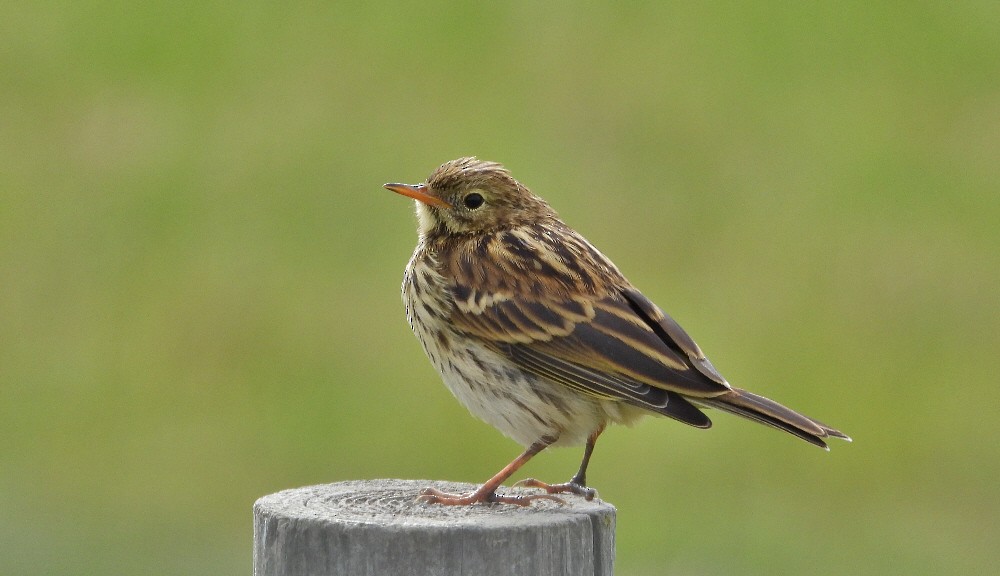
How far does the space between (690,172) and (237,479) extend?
18.8 ft

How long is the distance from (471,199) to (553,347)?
103 centimetres

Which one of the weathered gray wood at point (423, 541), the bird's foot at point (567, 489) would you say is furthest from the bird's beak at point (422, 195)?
the weathered gray wood at point (423, 541)

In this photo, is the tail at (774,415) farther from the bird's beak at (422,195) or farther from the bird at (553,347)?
the bird's beak at (422,195)

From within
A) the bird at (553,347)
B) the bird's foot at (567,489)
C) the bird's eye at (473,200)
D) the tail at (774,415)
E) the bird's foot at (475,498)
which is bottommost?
the bird's foot at (567,489)

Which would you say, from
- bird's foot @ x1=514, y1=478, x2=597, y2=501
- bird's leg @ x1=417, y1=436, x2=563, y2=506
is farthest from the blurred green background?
bird's leg @ x1=417, y1=436, x2=563, y2=506

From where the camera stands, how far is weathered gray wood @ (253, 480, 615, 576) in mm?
4695

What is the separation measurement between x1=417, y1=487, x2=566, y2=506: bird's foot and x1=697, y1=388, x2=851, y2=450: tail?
0.91m

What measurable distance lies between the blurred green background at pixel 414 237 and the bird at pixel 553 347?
4584mm

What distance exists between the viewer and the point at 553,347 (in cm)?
649

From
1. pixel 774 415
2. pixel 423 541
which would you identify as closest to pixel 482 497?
pixel 423 541

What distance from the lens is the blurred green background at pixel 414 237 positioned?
483 inches

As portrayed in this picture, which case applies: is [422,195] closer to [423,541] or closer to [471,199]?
[471,199]

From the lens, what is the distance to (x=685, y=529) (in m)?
11.7

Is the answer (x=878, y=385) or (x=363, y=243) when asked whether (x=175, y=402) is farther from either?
(x=878, y=385)
